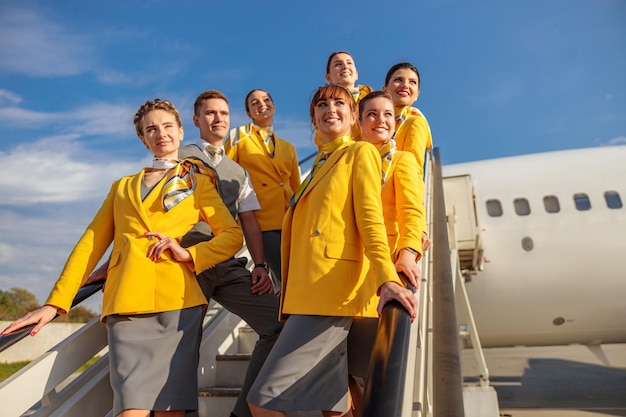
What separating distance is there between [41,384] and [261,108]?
6.46ft

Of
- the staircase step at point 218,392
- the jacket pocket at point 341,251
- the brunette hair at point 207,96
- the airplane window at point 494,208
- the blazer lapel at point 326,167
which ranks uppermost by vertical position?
the airplane window at point 494,208

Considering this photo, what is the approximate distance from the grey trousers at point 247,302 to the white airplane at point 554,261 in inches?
183

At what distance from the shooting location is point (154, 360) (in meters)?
1.98

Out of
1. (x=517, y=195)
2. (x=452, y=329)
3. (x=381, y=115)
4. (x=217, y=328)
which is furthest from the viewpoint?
(x=517, y=195)

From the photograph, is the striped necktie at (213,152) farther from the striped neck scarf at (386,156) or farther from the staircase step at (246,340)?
the staircase step at (246,340)

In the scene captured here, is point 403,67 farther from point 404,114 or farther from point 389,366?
point 389,366

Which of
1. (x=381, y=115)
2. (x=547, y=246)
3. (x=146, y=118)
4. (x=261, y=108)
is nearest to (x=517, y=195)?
(x=547, y=246)

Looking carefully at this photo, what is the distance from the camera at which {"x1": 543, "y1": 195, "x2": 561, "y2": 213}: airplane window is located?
22.9ft

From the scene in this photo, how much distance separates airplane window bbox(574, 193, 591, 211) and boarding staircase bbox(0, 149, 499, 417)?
3.55 meters

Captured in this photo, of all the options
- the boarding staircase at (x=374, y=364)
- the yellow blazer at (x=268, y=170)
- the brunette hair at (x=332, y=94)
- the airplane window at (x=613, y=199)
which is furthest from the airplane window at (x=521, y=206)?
the brunette hair at (x=332, y=94)

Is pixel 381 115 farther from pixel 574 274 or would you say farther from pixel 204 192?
pixel 574 274

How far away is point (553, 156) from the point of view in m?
7.88

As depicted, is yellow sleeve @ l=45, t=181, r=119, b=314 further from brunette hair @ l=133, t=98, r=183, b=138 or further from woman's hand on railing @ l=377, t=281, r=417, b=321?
woman's hand on railing @ l=377, t=281, r=417, b=321

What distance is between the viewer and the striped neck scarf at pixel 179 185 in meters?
2.23
